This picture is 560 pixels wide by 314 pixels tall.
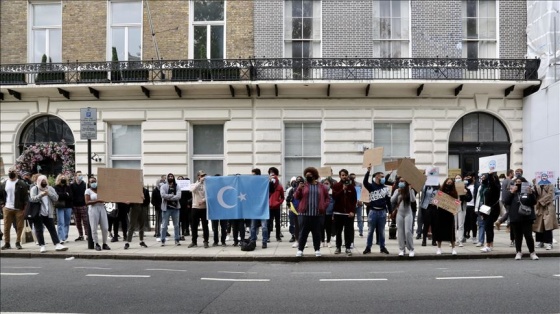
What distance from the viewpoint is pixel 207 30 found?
24.5 metres

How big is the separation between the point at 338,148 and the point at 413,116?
10.5 feet

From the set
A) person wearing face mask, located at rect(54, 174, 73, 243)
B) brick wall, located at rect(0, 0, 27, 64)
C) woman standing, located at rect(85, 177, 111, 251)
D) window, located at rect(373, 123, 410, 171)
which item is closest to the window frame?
brick wall, located at rect(0, 0, 27, 64)

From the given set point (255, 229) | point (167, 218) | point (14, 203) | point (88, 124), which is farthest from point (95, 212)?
point (255, 229)

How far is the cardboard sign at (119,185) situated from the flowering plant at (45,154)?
9.89 meters

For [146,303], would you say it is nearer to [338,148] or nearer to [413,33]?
[338,148]

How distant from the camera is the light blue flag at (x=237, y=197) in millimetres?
15398

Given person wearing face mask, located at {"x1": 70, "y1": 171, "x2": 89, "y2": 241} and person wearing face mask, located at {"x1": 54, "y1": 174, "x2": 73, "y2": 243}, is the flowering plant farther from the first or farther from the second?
person wearing face mask, located at {"x1": 54, "y1": 174, "x2": 73, "y2": 243}

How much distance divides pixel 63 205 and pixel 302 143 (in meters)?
10.4

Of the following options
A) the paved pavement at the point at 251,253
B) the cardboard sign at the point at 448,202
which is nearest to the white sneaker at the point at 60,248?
the paved pavement at the point at 251,253

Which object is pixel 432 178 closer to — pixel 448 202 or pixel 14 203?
pixel 448 202

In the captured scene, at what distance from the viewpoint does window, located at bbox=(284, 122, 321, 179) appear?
24.0 metres

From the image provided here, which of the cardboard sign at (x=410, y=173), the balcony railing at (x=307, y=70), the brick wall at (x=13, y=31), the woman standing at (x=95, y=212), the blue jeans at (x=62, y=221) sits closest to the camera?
the cardboard sign at (x=410, y=173)

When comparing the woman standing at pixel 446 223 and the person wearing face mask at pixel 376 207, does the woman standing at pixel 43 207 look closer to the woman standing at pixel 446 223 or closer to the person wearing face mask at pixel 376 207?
the person wearing face mask at pixel 376 207

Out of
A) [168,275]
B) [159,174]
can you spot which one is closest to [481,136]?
[159,174]
